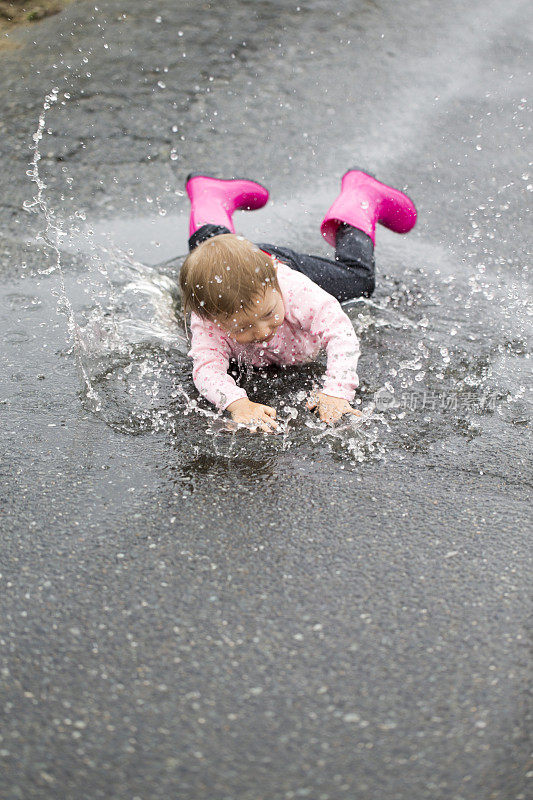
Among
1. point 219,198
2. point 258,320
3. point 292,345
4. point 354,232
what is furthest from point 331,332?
point 219,198

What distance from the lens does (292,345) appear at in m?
2.79

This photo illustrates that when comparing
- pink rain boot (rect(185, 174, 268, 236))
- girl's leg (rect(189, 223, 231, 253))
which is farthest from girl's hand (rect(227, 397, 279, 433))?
pink rain boot (rect(185, 174, 268, 236))

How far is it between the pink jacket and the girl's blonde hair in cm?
13

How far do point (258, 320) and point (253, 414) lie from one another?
0.32 meters

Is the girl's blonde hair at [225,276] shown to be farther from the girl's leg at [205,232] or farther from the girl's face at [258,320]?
the girl's leg at [205,232]

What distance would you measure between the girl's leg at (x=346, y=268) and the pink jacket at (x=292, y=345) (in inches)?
12.3

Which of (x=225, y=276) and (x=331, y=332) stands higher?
(x=225, y=276)

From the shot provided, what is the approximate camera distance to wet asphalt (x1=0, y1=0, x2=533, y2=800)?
1.52 m

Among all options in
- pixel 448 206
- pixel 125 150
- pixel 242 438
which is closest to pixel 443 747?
pixel 242 438

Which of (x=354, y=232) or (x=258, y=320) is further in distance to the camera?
(x=354, y=232)

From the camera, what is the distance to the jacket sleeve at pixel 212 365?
2.57 meters

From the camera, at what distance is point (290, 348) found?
2.79m

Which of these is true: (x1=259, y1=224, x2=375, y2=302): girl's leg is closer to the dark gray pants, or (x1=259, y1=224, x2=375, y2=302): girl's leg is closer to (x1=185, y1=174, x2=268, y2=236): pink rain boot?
the dark gray pants

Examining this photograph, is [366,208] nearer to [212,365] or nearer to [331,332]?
[331,332]
